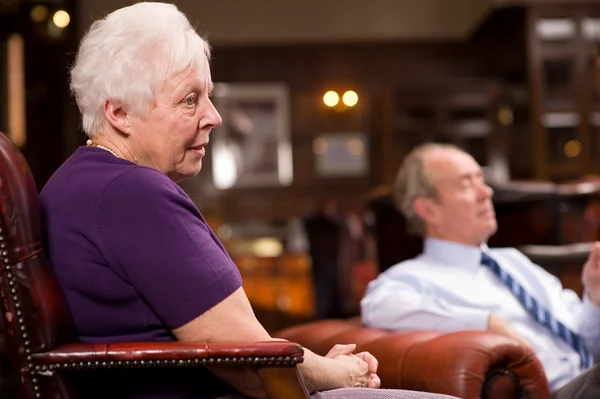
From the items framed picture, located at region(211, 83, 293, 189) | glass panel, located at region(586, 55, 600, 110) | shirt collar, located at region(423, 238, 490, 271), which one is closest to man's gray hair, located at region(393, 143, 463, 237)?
shirt collar, located at region(423, 238, 490, 271)

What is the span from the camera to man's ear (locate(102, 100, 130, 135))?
1.59 metres

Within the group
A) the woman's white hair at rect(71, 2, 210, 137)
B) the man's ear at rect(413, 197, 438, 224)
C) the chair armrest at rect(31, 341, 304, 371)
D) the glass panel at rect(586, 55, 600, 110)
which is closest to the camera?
the chair armrest at rect(31, 341, 304, 371)

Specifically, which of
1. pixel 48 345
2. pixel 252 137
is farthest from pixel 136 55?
pixel 252 137

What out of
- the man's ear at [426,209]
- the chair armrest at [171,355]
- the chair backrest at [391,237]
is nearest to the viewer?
the chair armrest at [171,355]

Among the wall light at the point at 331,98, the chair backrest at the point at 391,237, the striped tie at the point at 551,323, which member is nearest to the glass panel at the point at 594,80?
the wall light at the point at 331,98

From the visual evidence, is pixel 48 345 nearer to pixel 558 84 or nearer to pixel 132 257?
pixel 132 257

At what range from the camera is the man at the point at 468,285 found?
2.47 meters

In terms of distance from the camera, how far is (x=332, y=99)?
10227mm

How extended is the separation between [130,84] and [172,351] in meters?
0.47

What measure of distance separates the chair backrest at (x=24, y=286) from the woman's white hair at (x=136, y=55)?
0.21 metres

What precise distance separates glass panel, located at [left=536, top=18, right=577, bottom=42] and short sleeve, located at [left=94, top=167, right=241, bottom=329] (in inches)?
317

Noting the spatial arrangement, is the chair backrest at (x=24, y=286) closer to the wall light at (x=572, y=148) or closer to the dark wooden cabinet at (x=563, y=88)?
the dark wooden cabinet at (x=563, y=88)

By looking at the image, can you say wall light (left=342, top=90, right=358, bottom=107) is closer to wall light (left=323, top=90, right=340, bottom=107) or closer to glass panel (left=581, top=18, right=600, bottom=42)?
wall light (left=323, top=90, right=340, bottom=107)

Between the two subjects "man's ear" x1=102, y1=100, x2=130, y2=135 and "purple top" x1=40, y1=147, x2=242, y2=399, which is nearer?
"purple top" x1=40, y1=147, x2=242, y2=399
